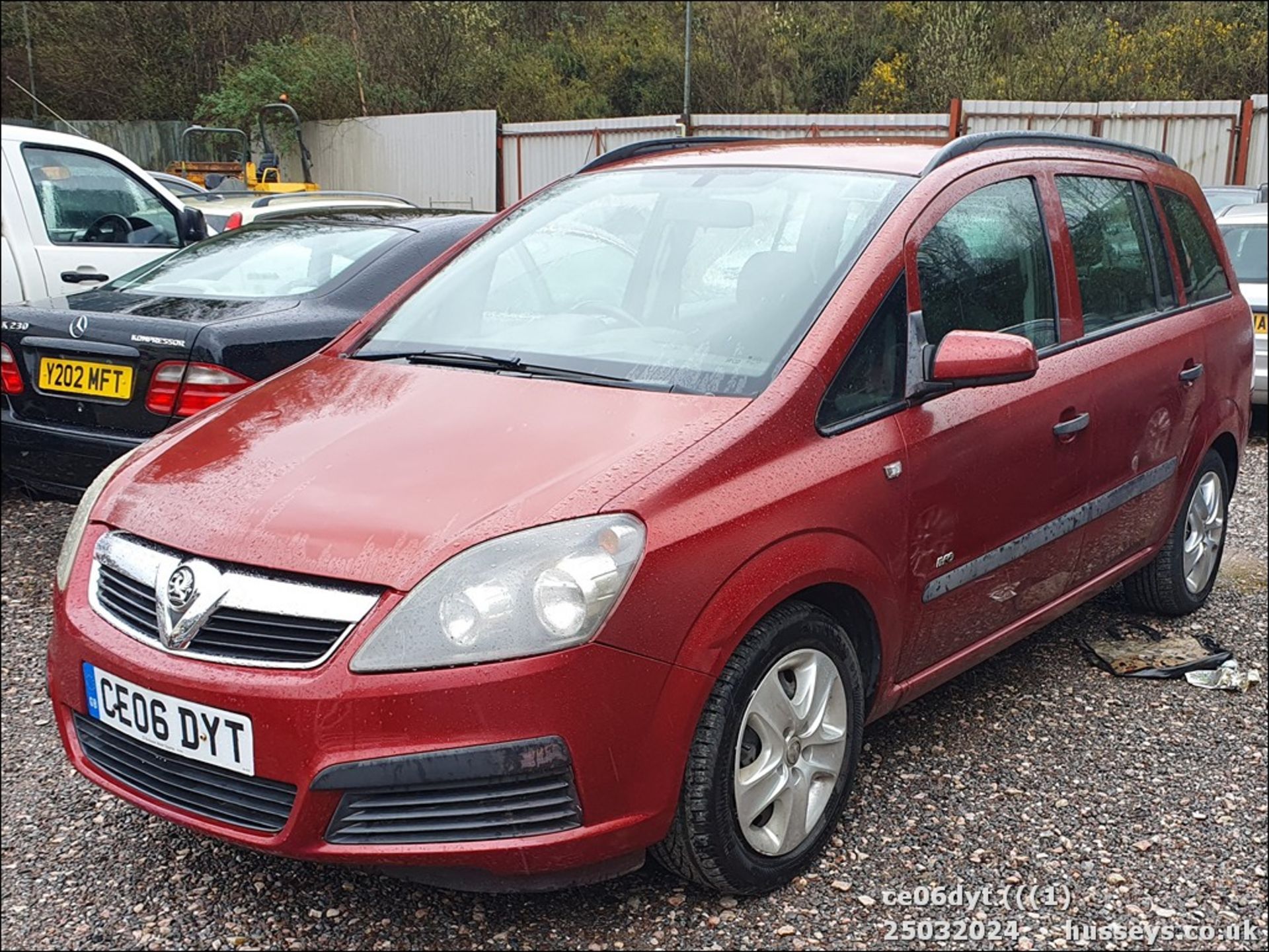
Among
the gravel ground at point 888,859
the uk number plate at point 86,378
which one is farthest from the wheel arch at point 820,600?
the uk number plate at point 86,378

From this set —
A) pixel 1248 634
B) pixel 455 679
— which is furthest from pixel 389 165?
pixel 455 679

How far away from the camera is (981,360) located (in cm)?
296

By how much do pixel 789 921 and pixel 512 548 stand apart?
3.52 ft

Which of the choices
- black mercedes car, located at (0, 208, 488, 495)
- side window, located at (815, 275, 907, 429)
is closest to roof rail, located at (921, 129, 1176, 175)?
side window, located at (815, 275, 907, 429)

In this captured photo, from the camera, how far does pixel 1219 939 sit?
2.74 metres

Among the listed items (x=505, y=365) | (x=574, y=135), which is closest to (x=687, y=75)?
(x=574, y=135)

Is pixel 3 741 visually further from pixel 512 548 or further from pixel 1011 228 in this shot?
pixel 1011 228

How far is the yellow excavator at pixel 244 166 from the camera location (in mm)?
13673

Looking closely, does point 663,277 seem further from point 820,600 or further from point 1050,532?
point 1050,532

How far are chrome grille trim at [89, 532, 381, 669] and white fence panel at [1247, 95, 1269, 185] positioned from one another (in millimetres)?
16979

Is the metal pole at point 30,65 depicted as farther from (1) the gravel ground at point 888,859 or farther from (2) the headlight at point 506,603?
(2) the headlight at point 506,603

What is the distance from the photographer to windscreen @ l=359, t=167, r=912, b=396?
2.99m

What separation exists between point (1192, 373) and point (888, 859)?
7.15ft

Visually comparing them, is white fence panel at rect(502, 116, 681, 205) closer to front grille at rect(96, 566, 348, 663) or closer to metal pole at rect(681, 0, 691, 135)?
metal pole at rect(681, 0, 691, 135)
